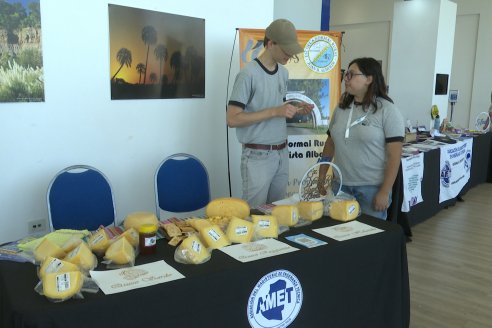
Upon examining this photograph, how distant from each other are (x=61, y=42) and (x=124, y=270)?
174cm

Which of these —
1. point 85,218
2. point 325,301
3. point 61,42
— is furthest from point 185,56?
point 325,301

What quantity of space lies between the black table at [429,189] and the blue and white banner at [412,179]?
5 centimetres

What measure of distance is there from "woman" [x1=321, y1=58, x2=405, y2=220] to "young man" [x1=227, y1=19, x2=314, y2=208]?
25cm

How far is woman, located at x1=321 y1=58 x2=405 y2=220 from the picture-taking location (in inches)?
84.1

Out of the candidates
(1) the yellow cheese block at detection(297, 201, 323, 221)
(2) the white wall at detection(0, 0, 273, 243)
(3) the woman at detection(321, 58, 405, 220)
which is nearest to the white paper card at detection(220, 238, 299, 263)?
(1) the yellow cheese block at detection(297, 201, 323, 221)

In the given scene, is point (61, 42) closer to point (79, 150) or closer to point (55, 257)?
point (79, 150)

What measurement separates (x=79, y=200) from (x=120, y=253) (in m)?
1.03

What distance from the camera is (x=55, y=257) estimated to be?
1.31 meters

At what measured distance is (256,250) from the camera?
147 centimetres

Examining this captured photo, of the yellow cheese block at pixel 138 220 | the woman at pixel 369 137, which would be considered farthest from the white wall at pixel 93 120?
the woman at pixel 369 137

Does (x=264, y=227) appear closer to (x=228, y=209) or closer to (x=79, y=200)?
(x=228, y=209)

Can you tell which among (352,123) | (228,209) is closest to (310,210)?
(228,209)

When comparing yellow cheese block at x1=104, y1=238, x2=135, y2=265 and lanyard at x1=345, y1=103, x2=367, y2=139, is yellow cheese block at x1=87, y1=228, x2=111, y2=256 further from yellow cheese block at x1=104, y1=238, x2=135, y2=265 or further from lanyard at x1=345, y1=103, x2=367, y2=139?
lanyard at x1=345, y1=103, x2=367, y2=139

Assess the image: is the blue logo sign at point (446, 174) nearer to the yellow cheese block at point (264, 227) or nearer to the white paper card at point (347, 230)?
the white paper card at point (347, 230)
